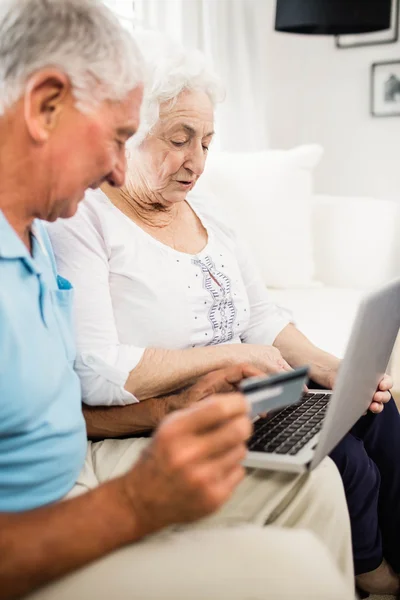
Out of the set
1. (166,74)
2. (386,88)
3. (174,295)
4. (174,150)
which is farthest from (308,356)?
(386,88)

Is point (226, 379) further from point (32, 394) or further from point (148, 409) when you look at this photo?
point (32, 394)

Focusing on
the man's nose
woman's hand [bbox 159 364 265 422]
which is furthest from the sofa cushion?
the man's nose

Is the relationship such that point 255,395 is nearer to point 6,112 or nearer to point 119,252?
point 6,112

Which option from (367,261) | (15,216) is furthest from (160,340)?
(367,261)

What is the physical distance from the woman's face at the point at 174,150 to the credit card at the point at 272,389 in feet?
2.34

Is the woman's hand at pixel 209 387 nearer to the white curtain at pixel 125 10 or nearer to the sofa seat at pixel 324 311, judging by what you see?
the sofa seat at pixel 324 311

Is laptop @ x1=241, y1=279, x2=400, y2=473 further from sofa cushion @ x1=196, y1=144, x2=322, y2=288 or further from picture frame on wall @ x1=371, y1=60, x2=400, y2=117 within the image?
picture frame on wall @ x1=371, y1=60, x2=400, y2=117

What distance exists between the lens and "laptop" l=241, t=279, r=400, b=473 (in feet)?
3.19

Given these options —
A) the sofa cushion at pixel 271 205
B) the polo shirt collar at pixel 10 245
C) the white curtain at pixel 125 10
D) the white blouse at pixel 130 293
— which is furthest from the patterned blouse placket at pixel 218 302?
the white curtain at pixel 125 10

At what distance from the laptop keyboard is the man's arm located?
0.97ft

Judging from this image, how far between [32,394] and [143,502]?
0.21m

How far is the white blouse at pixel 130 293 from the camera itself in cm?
123

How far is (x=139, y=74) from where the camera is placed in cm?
95

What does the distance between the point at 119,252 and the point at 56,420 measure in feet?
1.45
